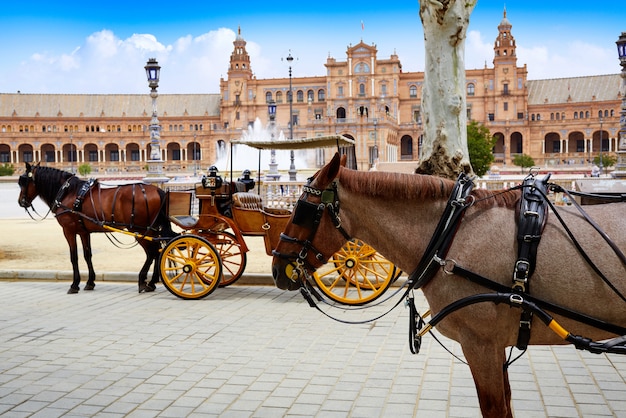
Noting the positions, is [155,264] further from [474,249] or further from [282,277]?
[474,249]

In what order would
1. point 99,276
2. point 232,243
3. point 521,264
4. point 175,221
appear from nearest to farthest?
point 521,264, point 232,243, point 175,221, point 99,276

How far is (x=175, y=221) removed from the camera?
9.09 m

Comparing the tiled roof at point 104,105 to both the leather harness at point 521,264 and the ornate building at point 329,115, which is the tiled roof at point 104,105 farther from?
the leather harness at point 521,264

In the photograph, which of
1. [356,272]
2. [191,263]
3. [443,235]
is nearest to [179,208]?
[191,263]

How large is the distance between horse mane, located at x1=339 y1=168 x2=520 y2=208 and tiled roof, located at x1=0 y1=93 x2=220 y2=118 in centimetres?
9433

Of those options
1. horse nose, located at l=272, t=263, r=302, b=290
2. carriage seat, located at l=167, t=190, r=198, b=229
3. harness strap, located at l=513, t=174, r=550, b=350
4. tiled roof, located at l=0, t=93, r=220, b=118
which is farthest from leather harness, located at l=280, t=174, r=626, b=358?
tiled roof, located at l=0, t=93, r=220, b=118

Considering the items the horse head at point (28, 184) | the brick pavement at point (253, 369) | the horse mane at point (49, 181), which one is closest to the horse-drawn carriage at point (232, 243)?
the brick pavement at point (253, 369)

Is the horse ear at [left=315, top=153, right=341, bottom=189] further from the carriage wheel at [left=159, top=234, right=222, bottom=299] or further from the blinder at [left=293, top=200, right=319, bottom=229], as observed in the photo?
the carriage wheel at [left=159, top=234, right=222, bottom=299]

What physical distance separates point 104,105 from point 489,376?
326 ft

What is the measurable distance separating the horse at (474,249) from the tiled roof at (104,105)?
309 feet

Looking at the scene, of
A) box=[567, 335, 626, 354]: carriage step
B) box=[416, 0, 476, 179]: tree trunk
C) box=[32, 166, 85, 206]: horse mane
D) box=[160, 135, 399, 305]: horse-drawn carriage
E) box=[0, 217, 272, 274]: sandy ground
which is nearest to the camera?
box=[567, 335, 626, 354]: carriage step

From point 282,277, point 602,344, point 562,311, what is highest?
point 282,277

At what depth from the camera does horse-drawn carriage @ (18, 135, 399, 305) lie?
28.0ft

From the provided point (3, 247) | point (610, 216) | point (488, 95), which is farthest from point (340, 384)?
point (488, 95)
